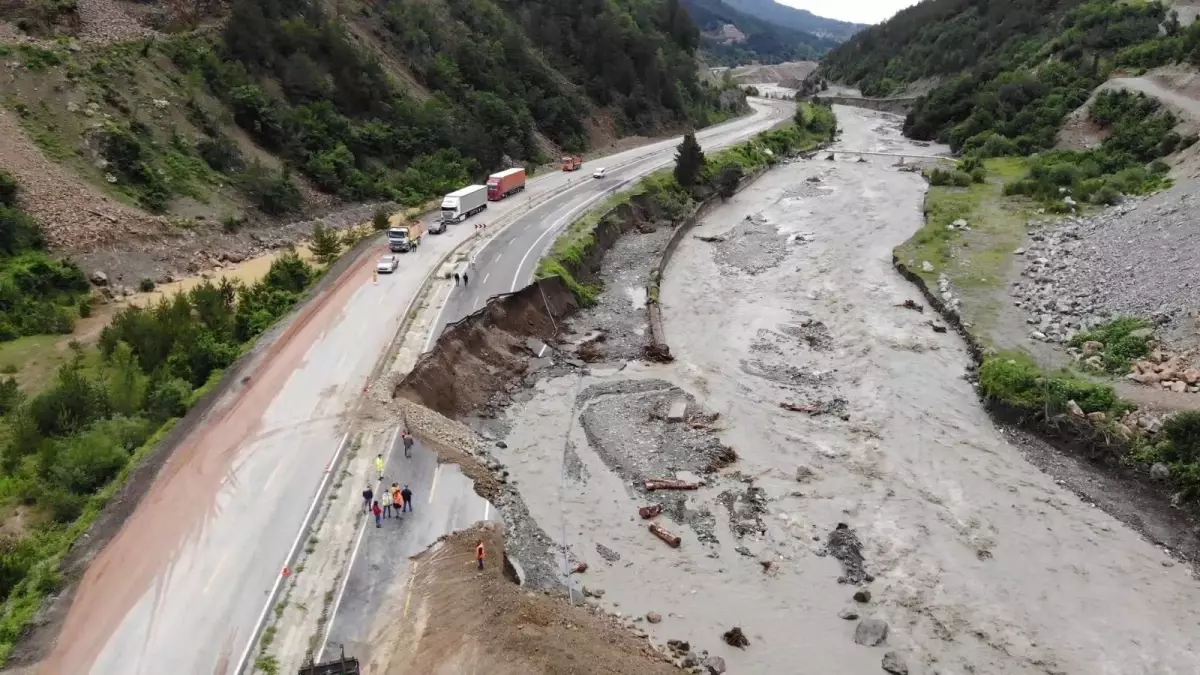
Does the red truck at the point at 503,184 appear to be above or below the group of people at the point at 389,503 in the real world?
above

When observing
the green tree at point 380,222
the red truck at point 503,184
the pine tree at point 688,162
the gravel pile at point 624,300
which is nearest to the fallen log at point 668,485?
the gravel pile at point 624,300

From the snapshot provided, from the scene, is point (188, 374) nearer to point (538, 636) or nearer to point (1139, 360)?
point (538, 636)

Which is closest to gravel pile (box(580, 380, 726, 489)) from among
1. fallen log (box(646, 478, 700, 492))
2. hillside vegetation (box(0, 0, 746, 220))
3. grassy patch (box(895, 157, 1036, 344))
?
fallen log (box(646, 478, 700, 492))

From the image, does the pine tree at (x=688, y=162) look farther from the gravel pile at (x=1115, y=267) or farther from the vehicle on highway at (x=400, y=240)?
the vehicle on highway at (x=400, y=240)

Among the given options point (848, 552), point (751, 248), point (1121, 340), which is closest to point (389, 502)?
point (848, 552)

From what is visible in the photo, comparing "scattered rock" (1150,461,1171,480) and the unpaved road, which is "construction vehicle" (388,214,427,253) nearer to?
the unpaved road

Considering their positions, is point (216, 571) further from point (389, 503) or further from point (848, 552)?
point (848, 552)
